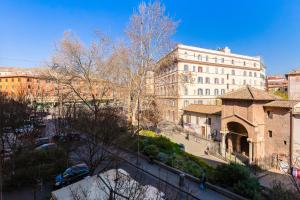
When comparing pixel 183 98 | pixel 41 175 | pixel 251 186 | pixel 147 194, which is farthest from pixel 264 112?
pixel 41 175

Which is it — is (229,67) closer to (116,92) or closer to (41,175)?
(116,92)

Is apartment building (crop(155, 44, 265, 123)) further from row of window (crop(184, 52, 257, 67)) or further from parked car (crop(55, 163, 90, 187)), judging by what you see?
parked car (crop(55, 163, 90, 187))

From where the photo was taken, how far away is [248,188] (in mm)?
11320

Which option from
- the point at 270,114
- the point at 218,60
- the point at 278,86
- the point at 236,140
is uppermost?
the point at 218,60

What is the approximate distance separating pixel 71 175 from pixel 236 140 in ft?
75.9

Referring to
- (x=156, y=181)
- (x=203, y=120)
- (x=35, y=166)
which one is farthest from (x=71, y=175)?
(x=203, y=120)

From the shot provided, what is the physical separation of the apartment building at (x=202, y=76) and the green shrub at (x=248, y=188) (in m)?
26.7

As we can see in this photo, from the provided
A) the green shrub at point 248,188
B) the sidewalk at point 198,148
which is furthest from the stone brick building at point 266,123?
the green shrub at point 248,188

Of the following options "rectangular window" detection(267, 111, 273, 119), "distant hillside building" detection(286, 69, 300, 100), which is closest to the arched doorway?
"rectangular window" detection(267, 111, 273, 119)

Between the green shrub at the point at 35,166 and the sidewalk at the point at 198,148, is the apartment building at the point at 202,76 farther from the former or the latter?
the green shrub at the point at 35,166

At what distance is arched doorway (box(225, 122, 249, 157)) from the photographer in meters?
28.3

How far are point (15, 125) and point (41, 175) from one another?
6994mm

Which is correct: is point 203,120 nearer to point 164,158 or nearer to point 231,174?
point 164,158

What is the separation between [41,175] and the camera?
1425 centimetres
